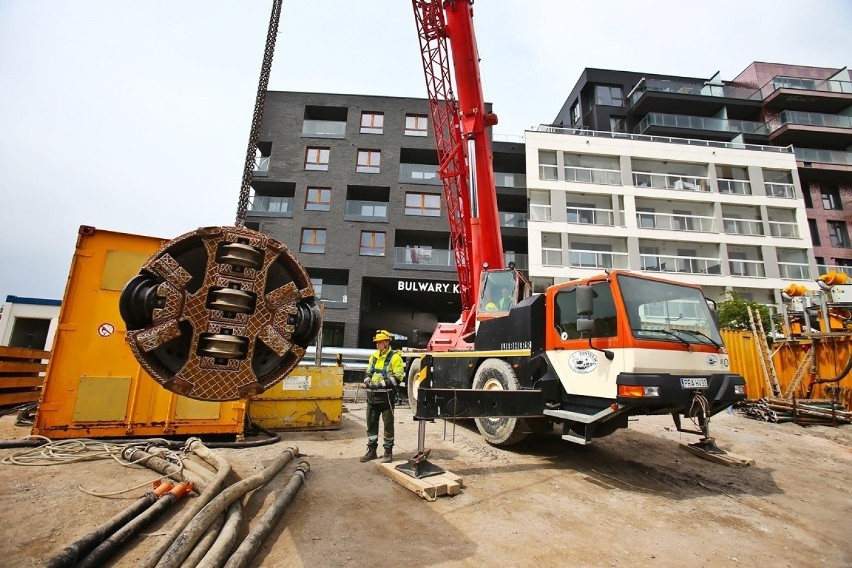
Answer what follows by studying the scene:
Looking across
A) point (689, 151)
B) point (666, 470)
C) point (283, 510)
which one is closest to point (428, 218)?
point (689, 151)

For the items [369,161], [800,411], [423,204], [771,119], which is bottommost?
[800,411]

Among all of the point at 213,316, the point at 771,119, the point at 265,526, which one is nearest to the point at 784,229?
the point at 771,119

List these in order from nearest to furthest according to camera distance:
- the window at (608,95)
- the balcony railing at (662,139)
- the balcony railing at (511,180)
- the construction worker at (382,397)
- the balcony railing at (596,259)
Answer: the construction worker at (382,397)
the balcony railing at (596,259)
the balcony railing at (511,180)
the balcony railing at (662,139)
the window at (608,95)

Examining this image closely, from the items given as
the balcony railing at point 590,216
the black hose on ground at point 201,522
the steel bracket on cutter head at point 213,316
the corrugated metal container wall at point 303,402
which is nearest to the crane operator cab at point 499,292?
the corrugated metal container wall at point 303,402

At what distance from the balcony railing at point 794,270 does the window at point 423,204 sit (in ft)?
72.8

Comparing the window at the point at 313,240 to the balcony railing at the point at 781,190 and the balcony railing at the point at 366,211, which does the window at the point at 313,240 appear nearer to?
the balcony railing at the point at 366,211

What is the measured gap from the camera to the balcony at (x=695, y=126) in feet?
97.3

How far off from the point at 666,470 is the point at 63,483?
777cm

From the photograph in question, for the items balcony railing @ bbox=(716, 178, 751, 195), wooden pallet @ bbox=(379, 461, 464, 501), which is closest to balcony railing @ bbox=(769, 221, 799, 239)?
balcony railing @ bbox=(716, 178, 751, 195)

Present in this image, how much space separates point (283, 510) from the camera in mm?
3793

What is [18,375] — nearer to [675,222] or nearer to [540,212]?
[540,212]

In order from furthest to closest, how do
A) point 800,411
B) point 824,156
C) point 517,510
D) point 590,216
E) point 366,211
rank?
point 824,156
point 590,216
point 366,211
point 800,411
point 517,510

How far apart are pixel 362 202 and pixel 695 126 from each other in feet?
84.7

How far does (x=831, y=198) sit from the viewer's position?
1227 inches
